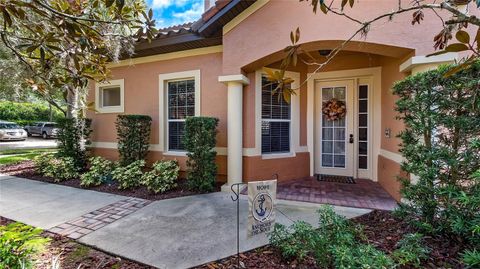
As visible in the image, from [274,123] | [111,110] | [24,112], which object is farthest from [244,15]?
[24,112]

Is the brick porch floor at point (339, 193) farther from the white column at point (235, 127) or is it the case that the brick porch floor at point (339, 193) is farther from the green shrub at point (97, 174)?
the green shrub at point (97, 174)

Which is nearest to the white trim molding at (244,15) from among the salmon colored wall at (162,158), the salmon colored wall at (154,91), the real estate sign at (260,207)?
the salmon colored wall at (154,91)

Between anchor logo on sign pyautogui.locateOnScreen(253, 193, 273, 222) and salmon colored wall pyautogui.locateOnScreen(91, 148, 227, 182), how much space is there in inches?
136

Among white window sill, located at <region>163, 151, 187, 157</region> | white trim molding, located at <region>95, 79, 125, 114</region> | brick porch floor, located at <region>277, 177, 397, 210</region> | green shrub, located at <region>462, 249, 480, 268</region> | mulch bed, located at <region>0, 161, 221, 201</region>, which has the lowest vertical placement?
mulch bed, located at <region>0, 161, 221, 201</region>

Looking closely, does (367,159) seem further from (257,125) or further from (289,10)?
(289,10)

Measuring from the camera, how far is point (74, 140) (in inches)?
293

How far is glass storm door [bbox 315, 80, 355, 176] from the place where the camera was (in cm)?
644

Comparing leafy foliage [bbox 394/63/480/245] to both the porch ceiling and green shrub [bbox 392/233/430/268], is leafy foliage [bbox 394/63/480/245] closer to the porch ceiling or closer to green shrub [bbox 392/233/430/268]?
green shrub [bbox 392/233/430/268]

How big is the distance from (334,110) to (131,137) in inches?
215

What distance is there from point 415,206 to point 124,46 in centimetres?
709

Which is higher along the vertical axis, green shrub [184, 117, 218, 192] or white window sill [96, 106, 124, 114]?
white window sill [96, 106, 124, 114]

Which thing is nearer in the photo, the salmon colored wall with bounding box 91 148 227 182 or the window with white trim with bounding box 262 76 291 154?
the window with white trim with bounding box 262 76 291 154

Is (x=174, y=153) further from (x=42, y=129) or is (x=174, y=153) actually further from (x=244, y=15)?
(x=42, y=129)

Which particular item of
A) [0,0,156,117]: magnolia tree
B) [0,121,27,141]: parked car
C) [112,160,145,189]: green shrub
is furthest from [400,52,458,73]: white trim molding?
[0,121,27,141]: parked car
